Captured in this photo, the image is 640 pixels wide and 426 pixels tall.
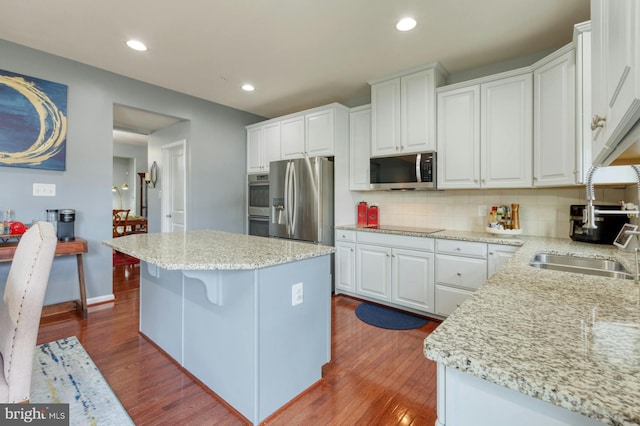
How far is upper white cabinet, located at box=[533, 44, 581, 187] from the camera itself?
216 centimetres

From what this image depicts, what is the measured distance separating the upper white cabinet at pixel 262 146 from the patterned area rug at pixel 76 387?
9.65 feet

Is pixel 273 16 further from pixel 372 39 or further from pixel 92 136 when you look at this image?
pixel 92 136

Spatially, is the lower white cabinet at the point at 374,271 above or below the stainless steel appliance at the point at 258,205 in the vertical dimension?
below

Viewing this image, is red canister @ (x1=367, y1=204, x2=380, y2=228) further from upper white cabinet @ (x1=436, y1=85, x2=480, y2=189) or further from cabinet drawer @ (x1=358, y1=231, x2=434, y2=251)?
upper white cabinet @ (x1=436, y1=85, x2=480, y2=189)

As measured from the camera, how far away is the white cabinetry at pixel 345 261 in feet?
11.3

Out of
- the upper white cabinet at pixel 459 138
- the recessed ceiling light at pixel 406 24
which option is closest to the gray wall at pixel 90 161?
the recessed ceiling light at pixel 406 24

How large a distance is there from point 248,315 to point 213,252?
16.8 inches

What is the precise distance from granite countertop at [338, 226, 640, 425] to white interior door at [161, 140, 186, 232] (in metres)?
4.44

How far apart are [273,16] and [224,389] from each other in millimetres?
2597

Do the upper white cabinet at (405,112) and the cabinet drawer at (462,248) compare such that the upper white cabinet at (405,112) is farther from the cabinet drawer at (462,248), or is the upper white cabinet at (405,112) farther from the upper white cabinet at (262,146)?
the upper white cabinet at (262,146)

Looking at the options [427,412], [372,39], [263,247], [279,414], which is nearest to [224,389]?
[279,414]

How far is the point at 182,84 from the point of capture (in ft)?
11.8

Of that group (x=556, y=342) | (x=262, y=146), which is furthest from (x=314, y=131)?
(x=556, y=342)

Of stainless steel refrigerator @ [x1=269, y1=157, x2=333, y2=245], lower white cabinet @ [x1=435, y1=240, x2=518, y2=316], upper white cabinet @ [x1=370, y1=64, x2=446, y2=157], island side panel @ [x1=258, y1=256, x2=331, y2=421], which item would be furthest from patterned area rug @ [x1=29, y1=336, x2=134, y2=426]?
upper white cabinet @ [x1=370, y1=64, x2=446, y2=157]
